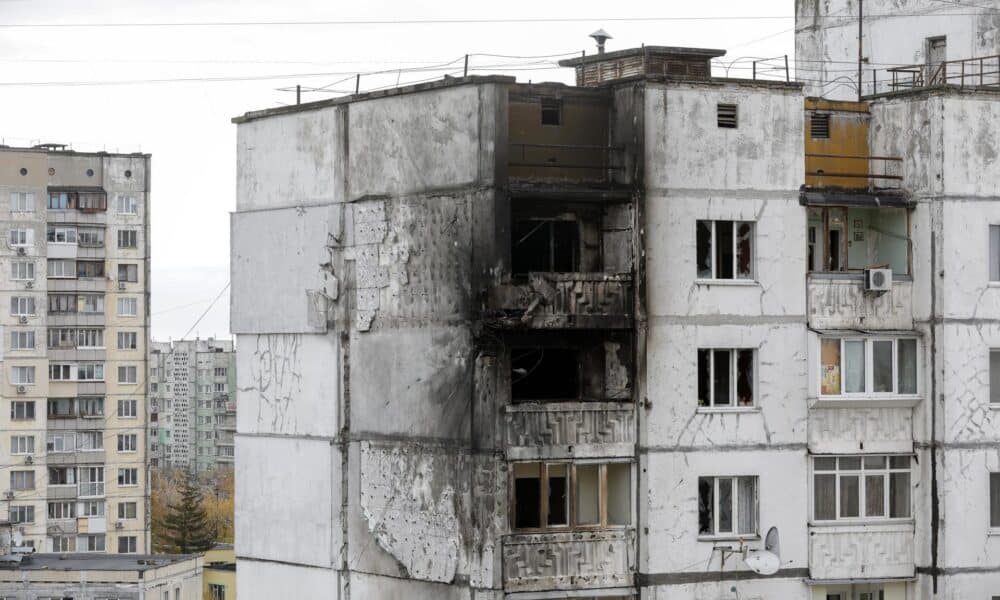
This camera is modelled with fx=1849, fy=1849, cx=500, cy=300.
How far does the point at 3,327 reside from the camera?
339ft

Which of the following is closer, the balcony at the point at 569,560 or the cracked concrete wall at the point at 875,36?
the balcony at the point at 569,560

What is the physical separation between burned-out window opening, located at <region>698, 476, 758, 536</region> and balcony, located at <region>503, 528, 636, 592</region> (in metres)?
1.76

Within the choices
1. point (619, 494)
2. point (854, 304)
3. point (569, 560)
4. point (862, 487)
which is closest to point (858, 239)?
point (854, 304)

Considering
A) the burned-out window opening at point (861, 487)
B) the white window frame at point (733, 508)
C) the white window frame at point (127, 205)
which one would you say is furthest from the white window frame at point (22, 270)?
the burned-out window opening at point (861, 487)

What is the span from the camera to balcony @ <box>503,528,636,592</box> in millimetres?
36906

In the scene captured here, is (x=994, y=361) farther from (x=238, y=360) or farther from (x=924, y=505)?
(x=238, y=360)

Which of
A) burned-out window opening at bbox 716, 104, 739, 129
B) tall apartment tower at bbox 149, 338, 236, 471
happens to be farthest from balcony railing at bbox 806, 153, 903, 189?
tall apartment tower at bbox 149, 338, 236, 471

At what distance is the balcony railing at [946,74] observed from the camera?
4275 cm

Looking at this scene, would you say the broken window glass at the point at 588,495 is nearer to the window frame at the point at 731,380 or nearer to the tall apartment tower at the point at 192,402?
the window frame at the point at 731,380

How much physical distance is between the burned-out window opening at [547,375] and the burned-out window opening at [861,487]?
5.49 metres

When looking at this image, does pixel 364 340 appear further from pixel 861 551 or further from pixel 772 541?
pixel 861 551

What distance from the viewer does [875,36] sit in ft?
153

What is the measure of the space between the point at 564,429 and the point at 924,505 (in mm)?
8295

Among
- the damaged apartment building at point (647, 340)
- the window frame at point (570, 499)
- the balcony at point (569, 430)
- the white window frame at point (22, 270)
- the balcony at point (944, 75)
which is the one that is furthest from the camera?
the white window frame at point (22, 270)
